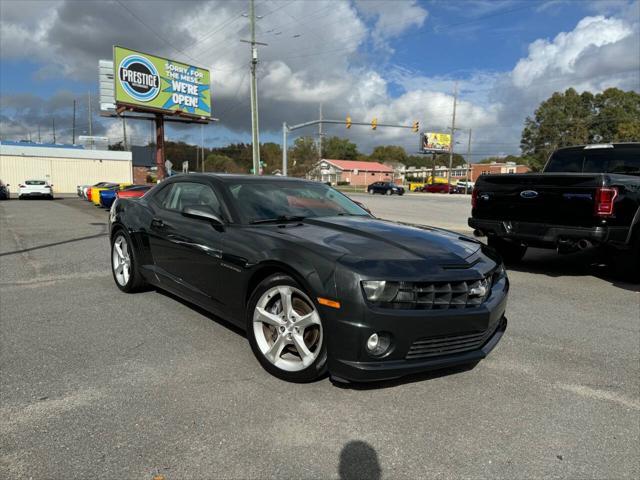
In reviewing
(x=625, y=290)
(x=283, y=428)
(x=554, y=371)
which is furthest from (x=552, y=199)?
(x=283, y=428)

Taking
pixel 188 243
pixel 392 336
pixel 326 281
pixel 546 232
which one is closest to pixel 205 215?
pixel 188 243

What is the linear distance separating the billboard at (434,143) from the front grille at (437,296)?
294 ft

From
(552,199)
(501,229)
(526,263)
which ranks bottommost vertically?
(526,263)

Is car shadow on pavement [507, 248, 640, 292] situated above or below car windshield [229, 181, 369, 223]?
below

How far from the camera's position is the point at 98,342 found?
3740mm

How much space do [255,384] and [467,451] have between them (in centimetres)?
140

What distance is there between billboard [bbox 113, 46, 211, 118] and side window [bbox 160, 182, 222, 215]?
30312 mm

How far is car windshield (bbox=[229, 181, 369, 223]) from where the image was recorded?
3.75m

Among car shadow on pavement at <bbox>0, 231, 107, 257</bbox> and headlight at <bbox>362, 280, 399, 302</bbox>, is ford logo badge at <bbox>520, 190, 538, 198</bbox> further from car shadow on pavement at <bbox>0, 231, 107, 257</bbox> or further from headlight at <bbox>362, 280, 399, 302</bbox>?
car shadow on pavement at <bbox>0, 231, 107, 257</bbox>

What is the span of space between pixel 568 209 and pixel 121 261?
5722 mm

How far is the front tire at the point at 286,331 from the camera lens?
2.85m

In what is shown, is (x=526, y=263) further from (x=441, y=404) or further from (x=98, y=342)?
(x=98, y=342)

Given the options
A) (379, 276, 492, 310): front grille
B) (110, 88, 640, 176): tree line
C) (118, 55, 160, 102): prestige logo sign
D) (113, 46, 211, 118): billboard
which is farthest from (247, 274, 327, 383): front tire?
(110, 88, 640, 176): tree line

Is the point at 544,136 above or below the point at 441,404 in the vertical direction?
above
